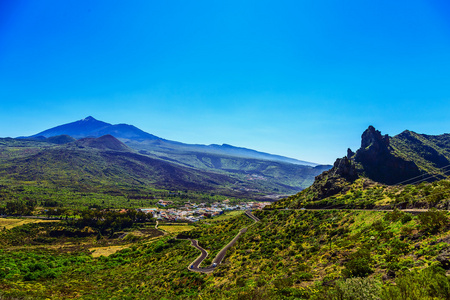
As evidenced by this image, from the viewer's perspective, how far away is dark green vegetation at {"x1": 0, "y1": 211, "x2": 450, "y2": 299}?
14.3 m

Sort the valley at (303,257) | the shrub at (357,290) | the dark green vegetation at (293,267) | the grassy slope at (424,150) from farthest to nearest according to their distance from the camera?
the grassy slope at (424,150)
the valley at (303,257)
the dark green vegetation at (293,267)
the shrub at (357,290)

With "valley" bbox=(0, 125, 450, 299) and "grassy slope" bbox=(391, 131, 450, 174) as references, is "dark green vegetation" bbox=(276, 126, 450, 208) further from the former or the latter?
"valley" bbox=(0, 125, 450, 299)

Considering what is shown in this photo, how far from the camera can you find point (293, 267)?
82.2 ft

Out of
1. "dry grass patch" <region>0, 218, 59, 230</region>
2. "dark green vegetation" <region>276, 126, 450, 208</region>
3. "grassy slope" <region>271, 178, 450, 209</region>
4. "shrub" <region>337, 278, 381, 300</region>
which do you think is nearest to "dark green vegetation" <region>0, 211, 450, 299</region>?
"shrub" <region>337, 278, 381, 300</region>

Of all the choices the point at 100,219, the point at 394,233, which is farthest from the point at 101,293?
the point at 100,219

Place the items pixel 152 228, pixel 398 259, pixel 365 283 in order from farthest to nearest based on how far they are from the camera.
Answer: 1. pixel 152 228
2. pixel 398 259
3. pixel 365 283

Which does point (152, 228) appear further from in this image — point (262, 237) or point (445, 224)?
point (445, 224)

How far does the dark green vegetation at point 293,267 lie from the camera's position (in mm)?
14259

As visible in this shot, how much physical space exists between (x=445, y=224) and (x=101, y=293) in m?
43.1

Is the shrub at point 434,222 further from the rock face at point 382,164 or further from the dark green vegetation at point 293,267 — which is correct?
the rock face at point 382,164

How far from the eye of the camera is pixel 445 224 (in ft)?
61.5

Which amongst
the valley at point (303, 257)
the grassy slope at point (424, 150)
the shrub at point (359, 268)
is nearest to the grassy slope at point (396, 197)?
the valley at point (303, 257)

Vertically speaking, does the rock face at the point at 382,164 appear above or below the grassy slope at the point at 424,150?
below

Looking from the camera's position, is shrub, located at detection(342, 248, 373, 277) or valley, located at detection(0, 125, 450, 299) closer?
valley, located at detection(0, 125, 450, 299)
